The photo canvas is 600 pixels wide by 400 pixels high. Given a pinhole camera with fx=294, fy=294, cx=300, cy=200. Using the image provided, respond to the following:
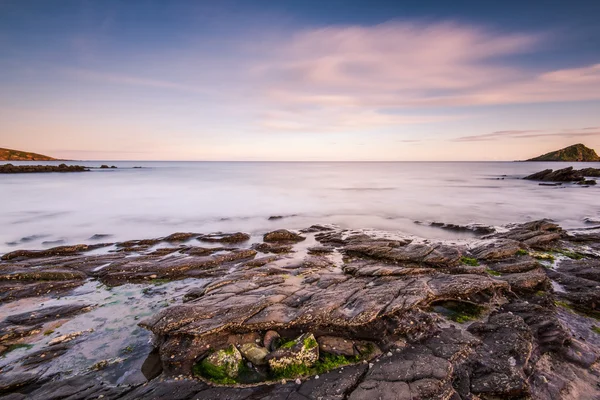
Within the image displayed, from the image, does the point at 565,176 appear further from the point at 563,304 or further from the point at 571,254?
the point at 563,304

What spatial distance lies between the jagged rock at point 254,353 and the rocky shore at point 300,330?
0.16 ft

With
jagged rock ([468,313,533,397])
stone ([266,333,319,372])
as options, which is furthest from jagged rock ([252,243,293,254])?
jagged rock ([468,313,533,397])

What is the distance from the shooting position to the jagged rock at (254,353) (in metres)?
7.34

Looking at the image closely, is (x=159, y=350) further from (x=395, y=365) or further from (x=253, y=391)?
(x=395, y=365)

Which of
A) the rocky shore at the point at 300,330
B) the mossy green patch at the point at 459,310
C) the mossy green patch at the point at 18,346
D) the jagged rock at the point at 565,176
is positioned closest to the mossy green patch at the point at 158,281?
the rocky shore at the point at 300,330

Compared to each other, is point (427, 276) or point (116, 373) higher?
point (427, 276)

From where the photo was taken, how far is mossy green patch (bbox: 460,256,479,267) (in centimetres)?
1433

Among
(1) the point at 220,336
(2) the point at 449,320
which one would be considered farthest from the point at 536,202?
(1) the point at 220,336

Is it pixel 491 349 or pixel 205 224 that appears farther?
pixel 205 224

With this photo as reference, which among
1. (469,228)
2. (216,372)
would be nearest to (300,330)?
(216,372)

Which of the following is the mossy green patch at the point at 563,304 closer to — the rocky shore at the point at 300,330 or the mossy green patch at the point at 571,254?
the rocky shore at the point at 300,330

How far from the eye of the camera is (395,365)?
7.04 meters

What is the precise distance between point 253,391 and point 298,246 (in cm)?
1167

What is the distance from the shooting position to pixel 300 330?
8.38 m
